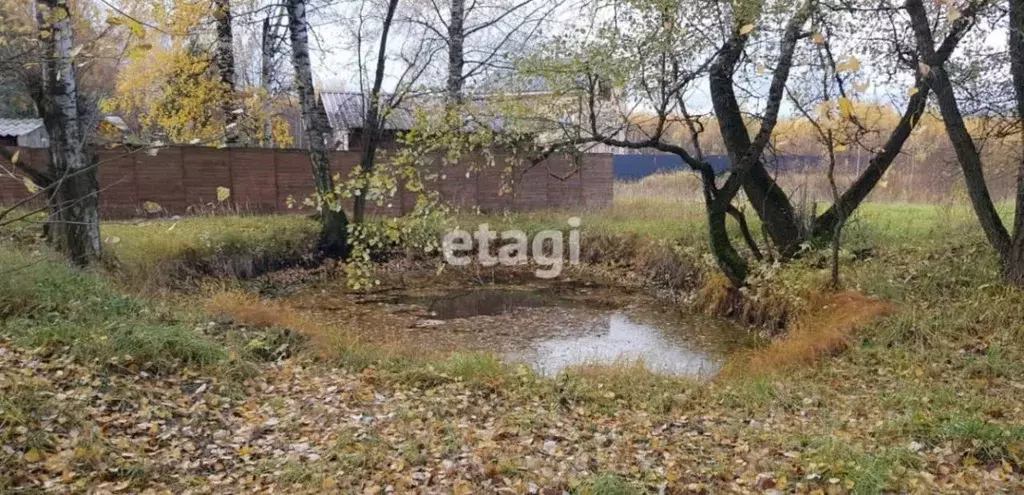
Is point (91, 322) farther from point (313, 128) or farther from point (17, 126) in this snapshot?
point (17, 126)

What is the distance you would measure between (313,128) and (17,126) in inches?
644

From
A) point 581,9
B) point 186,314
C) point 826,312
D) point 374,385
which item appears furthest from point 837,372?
point 186,314

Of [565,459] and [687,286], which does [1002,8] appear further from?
[565,459]

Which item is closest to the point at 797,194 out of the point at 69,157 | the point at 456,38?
the point at 456,38

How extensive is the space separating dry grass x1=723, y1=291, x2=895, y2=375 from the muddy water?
0.47 metres

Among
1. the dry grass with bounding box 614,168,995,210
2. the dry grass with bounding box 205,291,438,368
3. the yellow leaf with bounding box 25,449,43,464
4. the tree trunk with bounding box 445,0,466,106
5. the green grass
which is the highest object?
the tree trunk with bounding box 445,0,466,106

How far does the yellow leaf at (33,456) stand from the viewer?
2984 mm

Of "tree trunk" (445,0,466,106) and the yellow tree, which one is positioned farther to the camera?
"tree trunk" (445,0,466,106)

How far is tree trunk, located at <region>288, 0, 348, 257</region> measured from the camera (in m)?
9.63

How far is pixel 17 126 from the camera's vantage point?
798 inches

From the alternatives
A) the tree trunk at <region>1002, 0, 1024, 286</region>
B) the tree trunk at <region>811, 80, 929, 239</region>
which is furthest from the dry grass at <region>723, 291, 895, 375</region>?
the tree trunk at <region>811, 80, 929, 239</region>

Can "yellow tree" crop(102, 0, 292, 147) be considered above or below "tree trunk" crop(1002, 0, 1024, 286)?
above

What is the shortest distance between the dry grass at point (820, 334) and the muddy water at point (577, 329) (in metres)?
0.47

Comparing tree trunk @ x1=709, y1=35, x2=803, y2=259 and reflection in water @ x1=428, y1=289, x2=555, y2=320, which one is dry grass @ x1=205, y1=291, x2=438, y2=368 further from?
tree trunk @ x1=709, y1=35, x2=803, y2=259
